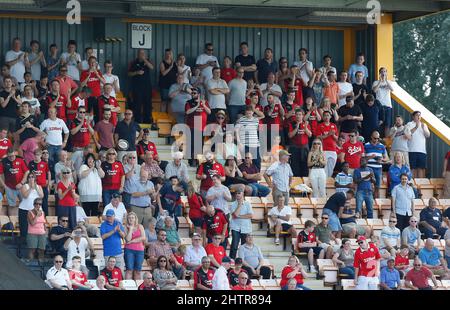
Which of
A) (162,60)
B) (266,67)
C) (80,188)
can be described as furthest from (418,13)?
(80,188)

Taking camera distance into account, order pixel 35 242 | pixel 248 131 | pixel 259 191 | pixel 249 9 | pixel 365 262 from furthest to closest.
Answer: pixel 249 9, pixel 248 131, pixel 259 191, pixel 365 262, pixel 35 242

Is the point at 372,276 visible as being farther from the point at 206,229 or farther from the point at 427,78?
the point at 427,78

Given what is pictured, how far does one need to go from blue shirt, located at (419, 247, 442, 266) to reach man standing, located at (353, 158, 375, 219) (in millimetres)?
1556

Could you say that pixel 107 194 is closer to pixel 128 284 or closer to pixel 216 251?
pixel 216 251

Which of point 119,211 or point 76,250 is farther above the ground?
point 119,211

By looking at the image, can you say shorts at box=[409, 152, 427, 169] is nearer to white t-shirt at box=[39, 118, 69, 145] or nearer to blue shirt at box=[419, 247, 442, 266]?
blue shirt at box=[419, 247, 442, 266]

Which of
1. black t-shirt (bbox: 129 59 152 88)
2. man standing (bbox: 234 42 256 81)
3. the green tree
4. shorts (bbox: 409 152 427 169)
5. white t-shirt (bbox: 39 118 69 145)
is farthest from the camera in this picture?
the green tree

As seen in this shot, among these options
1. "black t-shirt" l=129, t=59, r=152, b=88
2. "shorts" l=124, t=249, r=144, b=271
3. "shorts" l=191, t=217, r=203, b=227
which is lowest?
"shorts" l=124, t=249, r=144, b=271

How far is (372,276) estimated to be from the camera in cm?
2369

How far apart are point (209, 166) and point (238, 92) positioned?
2.81m

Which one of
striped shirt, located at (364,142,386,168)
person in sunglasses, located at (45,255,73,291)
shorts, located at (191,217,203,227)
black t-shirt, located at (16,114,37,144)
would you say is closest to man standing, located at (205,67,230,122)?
striped shirt, located at (364,142,386,168)

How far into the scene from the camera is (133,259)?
75.2 ft

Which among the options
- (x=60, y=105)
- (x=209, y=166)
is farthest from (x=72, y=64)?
(x=209, y=166)

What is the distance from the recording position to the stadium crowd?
23109mm
